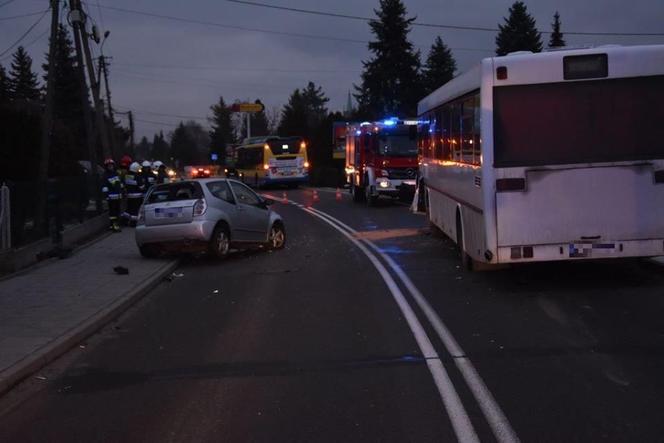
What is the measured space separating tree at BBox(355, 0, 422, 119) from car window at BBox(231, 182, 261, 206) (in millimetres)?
47233

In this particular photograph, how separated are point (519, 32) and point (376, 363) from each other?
5215 cm

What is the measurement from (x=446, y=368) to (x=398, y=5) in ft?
193

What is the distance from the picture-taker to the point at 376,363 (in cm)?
677

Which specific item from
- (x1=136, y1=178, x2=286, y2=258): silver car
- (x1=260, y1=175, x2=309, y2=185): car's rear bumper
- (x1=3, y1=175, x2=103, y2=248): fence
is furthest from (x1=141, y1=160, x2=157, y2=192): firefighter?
(x1=260, y1=175, x2=309, y2=185): car's rear bumper

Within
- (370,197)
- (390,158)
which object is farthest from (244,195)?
(370,197)

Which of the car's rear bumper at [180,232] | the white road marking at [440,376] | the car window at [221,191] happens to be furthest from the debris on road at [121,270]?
the white road marking at [440,376]

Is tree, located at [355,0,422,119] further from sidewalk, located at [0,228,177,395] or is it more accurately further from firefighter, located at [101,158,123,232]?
sidewalk, located at [0,228,177,395]

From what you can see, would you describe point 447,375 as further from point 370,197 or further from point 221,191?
point 370,197

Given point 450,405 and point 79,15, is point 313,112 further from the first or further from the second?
point 450,405

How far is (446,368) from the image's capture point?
649 cm

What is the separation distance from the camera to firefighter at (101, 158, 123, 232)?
19906 millimetres

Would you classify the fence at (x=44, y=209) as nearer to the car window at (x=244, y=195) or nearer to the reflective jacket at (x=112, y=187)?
the reflective jacket at (x=112, y=187)

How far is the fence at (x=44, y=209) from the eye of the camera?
13516 mm

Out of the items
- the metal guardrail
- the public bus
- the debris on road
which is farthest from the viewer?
the public bus
